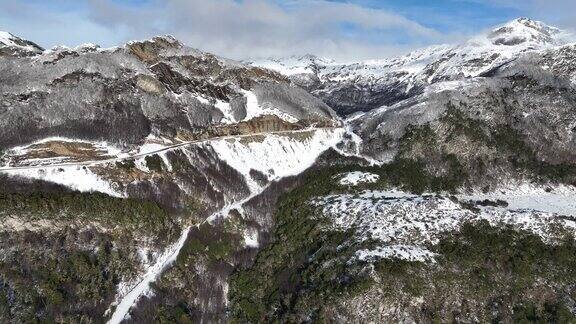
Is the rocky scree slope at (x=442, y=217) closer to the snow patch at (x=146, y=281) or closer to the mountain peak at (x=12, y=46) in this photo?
the snow patch at (x=146, y=281)

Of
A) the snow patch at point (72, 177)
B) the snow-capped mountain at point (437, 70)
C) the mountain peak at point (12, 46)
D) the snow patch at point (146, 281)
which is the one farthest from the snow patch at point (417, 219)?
the snow-capped mountain at point (437, 70)

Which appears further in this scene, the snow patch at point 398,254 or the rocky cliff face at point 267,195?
the snow patch at point 398,254

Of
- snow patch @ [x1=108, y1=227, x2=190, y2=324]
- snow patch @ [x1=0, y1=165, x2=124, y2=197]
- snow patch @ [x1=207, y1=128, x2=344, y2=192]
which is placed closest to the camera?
snow patch @ [x1=108, y1=227, x2=190, y2=324]

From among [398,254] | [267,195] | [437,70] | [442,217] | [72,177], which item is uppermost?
[437,70]

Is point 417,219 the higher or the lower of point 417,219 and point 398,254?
the higher

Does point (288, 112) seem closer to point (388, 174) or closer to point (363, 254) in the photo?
point (388, 174)

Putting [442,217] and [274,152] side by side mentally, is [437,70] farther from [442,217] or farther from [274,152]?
[442,217]

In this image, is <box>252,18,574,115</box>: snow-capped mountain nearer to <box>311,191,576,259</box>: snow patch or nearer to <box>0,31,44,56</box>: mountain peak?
<box>311,191,576,259</box>: snow patch

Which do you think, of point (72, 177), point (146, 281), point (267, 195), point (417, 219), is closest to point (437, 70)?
point (267, 195)

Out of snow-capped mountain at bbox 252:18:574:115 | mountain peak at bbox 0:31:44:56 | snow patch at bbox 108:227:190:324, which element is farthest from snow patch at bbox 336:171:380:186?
snow-capped mountain at bbox 252:18:574:115

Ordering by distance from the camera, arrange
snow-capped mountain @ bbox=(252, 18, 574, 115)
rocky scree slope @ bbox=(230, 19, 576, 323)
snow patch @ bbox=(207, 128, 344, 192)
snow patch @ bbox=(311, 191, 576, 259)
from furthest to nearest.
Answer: snow-capped mountain @ bbox=(252, 18, 574, 115) → snow patch @ bbox=(207, 128, 344, 192) → snow patch @ bbox=(311, 191, 576, 259) → rocky scree slope @ bbox=(230, 19, 576, 323)

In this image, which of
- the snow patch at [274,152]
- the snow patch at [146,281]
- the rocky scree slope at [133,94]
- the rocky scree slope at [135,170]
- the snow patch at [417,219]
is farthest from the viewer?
the snow patch at [274,152]
